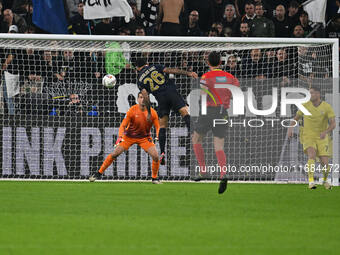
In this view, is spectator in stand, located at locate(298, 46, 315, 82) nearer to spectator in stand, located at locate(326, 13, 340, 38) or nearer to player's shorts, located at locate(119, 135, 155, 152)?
spectator in stand, located at locate(326, 13, 340, 38)

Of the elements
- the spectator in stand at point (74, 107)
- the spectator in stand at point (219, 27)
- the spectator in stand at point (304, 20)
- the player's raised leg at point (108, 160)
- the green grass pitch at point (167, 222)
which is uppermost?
the spectator in stand at point (304, 20)

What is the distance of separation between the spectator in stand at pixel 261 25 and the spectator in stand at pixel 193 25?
110cm

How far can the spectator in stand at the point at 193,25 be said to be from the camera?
1449 cm

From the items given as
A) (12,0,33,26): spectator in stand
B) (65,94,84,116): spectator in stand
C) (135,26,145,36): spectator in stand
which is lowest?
(65,94,84,116): spectator in stand

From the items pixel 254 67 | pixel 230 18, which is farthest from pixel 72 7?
pixel 254 67

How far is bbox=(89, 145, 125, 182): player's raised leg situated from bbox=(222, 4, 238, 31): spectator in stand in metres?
3.87

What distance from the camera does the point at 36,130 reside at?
13133 millimetres

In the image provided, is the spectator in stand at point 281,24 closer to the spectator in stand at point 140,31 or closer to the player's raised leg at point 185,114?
the spectator in stand at point 140,31

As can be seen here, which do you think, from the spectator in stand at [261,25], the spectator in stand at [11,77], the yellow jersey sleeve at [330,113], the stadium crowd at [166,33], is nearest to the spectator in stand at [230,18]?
the stadium crowd at [166,33]

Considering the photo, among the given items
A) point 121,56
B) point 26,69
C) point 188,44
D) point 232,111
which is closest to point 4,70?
point 26,69

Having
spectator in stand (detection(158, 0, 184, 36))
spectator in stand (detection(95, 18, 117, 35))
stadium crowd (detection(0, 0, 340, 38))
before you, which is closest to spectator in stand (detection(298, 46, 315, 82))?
stadium crowd (detection(0, 0, 340, 38))

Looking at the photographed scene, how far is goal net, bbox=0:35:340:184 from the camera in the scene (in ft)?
42.9

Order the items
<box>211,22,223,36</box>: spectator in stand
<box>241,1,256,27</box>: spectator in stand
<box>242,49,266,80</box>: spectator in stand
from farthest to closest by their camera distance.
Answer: <box>211,22,223,36</box>: spectator in stand
<box>241,1,256,27</box>: spectator in stand
<box>242,49,266,80</box>: spectator in stand

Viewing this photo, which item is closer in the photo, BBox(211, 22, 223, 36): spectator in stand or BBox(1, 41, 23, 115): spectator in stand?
BBox(1, 41, 23, 115): spectator in stand
